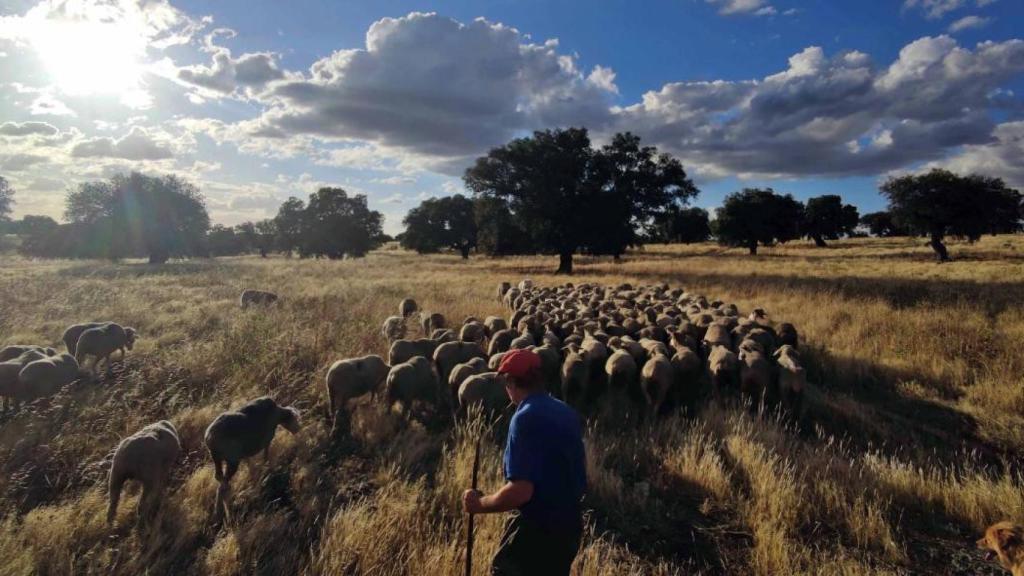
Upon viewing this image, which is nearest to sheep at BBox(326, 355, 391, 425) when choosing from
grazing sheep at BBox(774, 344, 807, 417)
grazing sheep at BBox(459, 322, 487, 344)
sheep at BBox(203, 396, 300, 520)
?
sheep at BBox(203, 396, 300, 520)

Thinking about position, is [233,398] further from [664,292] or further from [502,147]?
[502,147]

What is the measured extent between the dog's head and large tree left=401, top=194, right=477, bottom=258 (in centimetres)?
6741

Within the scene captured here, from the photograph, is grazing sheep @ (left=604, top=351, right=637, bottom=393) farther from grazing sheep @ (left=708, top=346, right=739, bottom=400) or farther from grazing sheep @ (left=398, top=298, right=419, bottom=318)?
grazing sheep @ (left=398, top=298, right=419, bottom=318)

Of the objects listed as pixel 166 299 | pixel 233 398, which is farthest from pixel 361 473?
pixel 166 299

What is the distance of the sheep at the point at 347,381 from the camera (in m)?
8.05

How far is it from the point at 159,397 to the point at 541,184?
28893mm

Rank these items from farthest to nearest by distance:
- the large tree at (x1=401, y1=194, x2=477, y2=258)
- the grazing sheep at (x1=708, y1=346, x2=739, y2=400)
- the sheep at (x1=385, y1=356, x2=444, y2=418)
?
1. the large tree at (x1=401, y1=194, x2=477, y2=258)
2. the grazing sheep at (x1=708, y1=346, x2=739, y2=400)
3. the sheep at (x1=385, y1=356, x2=444, y2=418)

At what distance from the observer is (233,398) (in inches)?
335

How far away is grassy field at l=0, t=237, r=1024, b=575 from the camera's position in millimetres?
4645

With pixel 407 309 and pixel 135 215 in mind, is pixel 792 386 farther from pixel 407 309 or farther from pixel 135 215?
pixel 135 215

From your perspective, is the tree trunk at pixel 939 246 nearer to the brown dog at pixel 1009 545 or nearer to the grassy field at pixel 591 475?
the grassy field at pixel 591 475

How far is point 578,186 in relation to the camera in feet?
113

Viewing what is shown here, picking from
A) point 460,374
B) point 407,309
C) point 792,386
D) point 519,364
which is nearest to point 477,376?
point 460,374

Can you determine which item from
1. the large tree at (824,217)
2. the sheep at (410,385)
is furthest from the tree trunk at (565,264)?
the large tree at (824,217)
